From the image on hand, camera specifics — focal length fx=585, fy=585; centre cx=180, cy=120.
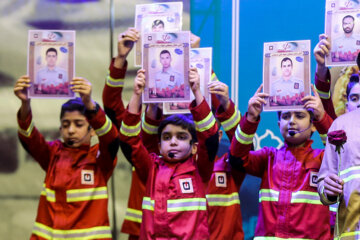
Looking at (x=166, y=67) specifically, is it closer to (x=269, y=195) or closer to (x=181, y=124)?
(x=181, y=124)

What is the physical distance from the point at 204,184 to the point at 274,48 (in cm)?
101

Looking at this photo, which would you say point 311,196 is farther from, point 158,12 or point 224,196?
point 158,12

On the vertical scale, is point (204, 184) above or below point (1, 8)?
below

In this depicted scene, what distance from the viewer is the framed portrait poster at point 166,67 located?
3.75m

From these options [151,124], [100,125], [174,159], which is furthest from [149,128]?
[174,159]

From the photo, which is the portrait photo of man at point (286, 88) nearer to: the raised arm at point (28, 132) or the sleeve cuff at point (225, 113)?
the sleeve cuff at point (225, 113)

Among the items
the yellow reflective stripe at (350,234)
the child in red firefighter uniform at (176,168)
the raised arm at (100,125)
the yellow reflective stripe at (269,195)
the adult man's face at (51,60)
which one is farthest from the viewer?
the adult man's face at (51,60)

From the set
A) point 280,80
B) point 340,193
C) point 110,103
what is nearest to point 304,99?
point 280,80

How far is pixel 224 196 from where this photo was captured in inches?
159

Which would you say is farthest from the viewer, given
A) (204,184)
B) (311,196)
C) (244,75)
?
(244,75)

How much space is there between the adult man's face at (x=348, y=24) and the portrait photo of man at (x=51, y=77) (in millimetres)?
1860

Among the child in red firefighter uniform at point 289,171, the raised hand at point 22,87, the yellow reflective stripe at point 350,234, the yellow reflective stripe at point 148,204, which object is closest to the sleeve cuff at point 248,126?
the child in red firefighter uniform at point 289,171

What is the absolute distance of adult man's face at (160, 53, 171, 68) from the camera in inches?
148

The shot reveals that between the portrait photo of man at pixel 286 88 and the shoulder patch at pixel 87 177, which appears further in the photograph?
the shoulder patch at pixel 87 177
